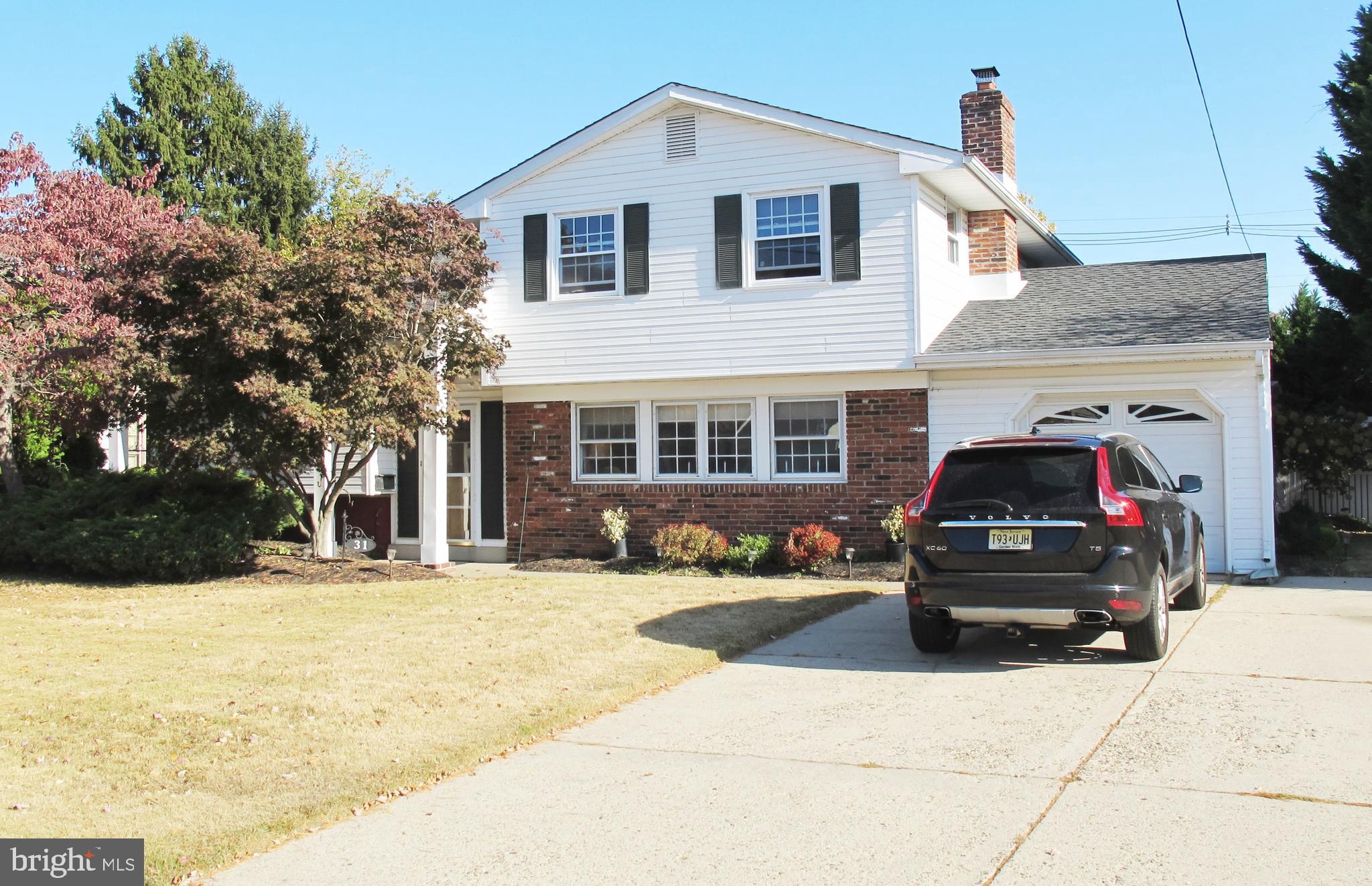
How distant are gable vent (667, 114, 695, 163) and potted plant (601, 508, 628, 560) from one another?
16.9 feet

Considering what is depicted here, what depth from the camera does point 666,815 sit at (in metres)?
5.26

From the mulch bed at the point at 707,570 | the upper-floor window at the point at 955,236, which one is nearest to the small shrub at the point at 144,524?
the mulch bed at the point at 707,570

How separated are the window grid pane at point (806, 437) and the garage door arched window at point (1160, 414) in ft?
12.6

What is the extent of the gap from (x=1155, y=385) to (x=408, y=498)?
11.3 metres

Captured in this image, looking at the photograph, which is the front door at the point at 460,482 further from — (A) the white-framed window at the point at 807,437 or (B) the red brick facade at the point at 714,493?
(A) the white-framed window at the point at 807,437

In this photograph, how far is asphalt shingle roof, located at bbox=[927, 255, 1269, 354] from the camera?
14375 mm

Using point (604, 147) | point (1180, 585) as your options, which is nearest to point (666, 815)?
point (1180, 585)

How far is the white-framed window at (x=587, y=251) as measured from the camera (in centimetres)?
1689

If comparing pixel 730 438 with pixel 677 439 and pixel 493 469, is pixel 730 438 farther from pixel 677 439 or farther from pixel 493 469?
pixel 493 469

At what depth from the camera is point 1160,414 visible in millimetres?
14531

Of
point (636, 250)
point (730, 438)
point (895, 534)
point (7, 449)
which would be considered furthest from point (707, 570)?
point (7, 449)

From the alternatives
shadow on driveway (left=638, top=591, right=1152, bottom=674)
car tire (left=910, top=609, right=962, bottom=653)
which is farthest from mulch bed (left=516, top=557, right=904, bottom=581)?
car tire (left=910, top=609, right=962, bottom=653)

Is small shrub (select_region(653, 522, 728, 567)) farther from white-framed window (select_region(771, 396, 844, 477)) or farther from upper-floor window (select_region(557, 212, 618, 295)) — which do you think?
upper-floor window (select_region(557, 212, 618, 295))

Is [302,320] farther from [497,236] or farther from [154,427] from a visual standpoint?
[497,236]
